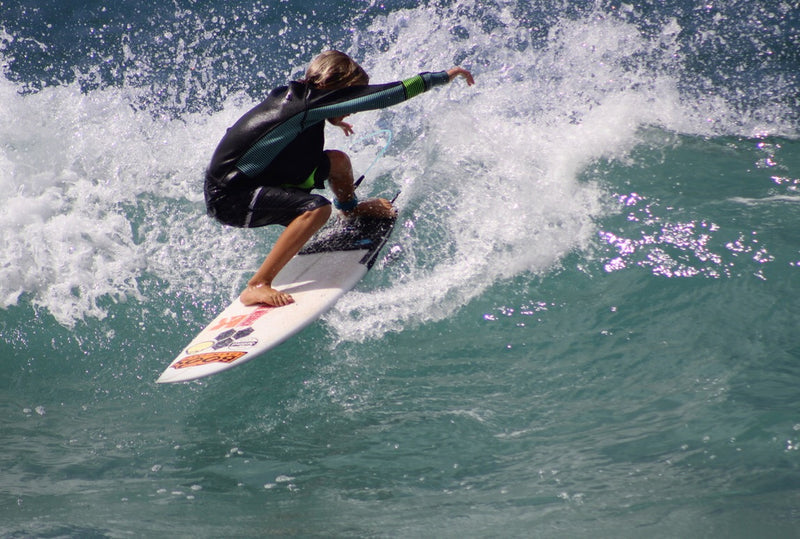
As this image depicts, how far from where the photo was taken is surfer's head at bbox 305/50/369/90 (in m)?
4.11

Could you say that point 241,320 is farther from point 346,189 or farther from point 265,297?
point 346,189

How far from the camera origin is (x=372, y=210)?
16.9 ft

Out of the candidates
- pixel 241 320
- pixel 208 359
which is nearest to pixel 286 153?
pixel 241 320

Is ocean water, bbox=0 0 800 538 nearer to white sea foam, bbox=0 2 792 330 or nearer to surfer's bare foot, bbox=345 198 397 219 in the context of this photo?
white sea foam, bbox=0 2 792 330

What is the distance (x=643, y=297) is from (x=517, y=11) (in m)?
5.10

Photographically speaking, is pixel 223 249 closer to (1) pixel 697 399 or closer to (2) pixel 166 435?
(2) pixel 166 435

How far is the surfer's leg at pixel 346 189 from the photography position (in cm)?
472

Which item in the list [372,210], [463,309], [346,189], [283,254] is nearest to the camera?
[283,254]

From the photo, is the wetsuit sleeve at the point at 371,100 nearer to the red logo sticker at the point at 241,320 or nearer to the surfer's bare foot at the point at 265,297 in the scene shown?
the surfer's bare foot at the point at 265,297

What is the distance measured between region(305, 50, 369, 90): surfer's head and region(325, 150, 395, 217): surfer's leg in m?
0.62

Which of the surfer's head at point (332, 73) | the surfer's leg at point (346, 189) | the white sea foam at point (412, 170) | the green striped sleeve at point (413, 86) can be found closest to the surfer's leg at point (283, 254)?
the white sea foam at point (412, 170)

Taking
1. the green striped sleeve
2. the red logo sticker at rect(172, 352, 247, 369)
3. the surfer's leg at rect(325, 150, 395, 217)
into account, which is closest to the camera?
the red logo sticker at rect(172, 352, 247, 369)

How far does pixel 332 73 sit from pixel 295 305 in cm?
133

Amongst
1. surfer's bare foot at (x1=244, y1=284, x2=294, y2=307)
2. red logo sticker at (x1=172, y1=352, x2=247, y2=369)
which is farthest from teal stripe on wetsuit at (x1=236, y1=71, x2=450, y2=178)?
red logo sticker at (x1=172, y1=352, x2=247, y2=369)
